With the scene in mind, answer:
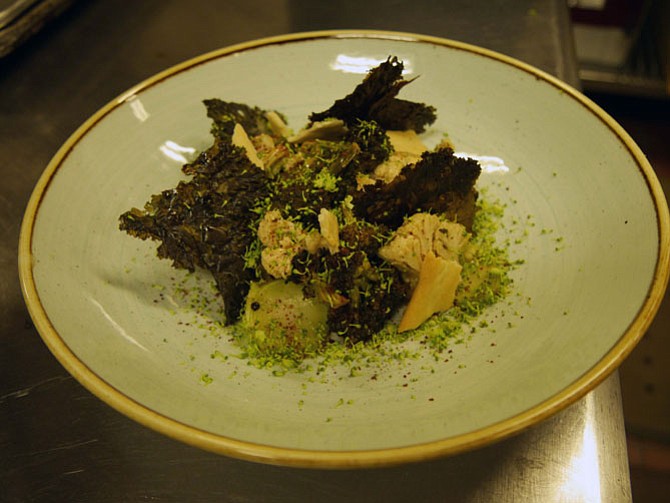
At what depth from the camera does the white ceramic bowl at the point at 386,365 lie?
3.81 feet

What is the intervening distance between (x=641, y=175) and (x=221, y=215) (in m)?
1.10

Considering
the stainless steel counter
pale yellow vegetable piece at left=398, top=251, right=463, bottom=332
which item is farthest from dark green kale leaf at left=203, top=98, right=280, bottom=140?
the stainless steel counter

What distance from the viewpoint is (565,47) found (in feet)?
9.16

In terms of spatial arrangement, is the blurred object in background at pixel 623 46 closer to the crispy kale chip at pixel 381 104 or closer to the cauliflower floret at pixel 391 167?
the crispy kale chip at pixel 381 104

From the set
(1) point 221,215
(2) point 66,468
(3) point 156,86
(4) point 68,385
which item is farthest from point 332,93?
(2) point 66,468

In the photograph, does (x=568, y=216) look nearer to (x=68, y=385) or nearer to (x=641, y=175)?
(x=641, y=175)

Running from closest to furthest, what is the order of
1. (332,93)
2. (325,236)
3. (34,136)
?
1. (325,236)
2. (332,93)
3. (34,136)

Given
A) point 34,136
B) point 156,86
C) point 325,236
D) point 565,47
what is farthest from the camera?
point 565,47

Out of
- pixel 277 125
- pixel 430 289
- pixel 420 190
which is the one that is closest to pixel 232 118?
pixel 277 125

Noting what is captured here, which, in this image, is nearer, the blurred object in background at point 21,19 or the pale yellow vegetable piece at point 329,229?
the pale yellow vegetable piece at point 329,229

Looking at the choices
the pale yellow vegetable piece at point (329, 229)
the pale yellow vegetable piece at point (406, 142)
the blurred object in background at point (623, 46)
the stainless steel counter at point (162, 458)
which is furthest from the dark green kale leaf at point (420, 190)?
the blurred object in background at point (623, 46)

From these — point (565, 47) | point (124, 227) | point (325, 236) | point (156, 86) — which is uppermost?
point (156, 86)

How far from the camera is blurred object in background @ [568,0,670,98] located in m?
3.90

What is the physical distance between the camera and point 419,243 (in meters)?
1.51
